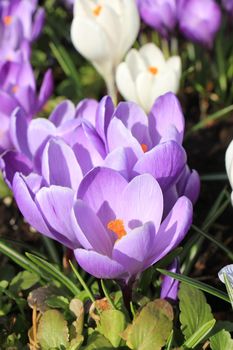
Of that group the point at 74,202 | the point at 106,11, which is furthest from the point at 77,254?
the point at 106,11

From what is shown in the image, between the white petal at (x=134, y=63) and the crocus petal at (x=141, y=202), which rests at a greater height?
the crocus petal at (x=141, y=202)

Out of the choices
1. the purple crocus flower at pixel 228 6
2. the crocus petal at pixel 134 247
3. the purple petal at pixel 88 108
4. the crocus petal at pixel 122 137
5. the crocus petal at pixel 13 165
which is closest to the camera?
the crocus petal at pixel 134 247

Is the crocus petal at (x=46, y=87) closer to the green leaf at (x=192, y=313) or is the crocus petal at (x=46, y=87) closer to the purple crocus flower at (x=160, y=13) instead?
the purple crocus flower at (x=160, y=13)

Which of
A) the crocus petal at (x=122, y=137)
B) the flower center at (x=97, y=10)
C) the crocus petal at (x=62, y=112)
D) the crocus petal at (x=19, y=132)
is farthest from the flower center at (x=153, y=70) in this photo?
the crocus petal at (x=122, y=137)

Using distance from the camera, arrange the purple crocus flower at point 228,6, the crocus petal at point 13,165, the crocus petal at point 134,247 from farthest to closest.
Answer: the purple crocus flower at point 228,6 < the crocus petal at point 13,165 < the crocus petal at point 134,247

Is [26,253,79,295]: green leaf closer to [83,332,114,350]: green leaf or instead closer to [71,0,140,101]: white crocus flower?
[83,332,114,350]: green leaf

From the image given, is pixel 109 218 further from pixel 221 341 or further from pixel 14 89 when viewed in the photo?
pixel 14 89

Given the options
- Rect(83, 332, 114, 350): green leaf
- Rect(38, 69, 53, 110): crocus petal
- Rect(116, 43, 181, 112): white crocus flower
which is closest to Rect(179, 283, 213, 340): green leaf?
Rect(83, 332, 114, 350): green leaf

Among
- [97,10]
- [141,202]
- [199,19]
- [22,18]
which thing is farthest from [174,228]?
[22,18]
